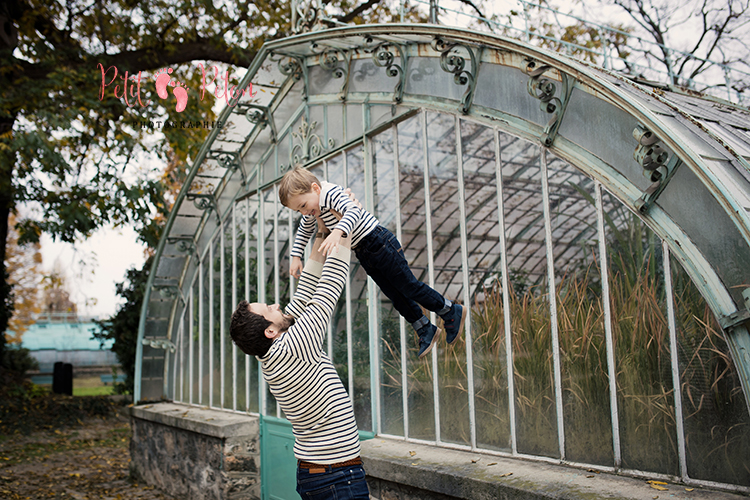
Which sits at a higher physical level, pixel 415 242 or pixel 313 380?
pixel 415 242

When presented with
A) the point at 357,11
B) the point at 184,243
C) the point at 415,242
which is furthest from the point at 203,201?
the point at 357,11

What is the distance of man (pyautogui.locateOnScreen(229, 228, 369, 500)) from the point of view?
9.07 feet

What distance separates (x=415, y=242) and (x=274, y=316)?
6.87ft

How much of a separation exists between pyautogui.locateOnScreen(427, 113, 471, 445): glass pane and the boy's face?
5.80ft

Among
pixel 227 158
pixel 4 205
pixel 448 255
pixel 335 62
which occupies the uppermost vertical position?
pixel 335 62

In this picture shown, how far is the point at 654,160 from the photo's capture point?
124 inches

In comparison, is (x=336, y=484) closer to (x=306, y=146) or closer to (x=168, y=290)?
(x=306, y=146)

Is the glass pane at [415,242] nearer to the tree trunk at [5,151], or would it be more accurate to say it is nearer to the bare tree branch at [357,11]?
the tree trunk at [5,151]

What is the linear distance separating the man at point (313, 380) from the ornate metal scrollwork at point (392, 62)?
7.81 ft

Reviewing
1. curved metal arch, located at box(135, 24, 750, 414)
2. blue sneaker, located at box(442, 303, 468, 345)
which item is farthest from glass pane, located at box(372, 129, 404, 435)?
blue sneaker, located at box(442, 303, 468, 345)

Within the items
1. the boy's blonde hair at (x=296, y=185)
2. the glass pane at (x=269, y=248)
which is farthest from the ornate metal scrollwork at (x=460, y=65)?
the glass pane at (x=269, y=248)

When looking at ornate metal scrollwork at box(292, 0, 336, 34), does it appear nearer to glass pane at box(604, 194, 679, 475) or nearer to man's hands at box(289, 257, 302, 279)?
man's hands at box(289, 257, 302, 279)

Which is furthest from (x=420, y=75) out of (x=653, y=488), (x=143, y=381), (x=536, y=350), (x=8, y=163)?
(x=8, y=163)

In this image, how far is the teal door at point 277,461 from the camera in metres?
6.12
